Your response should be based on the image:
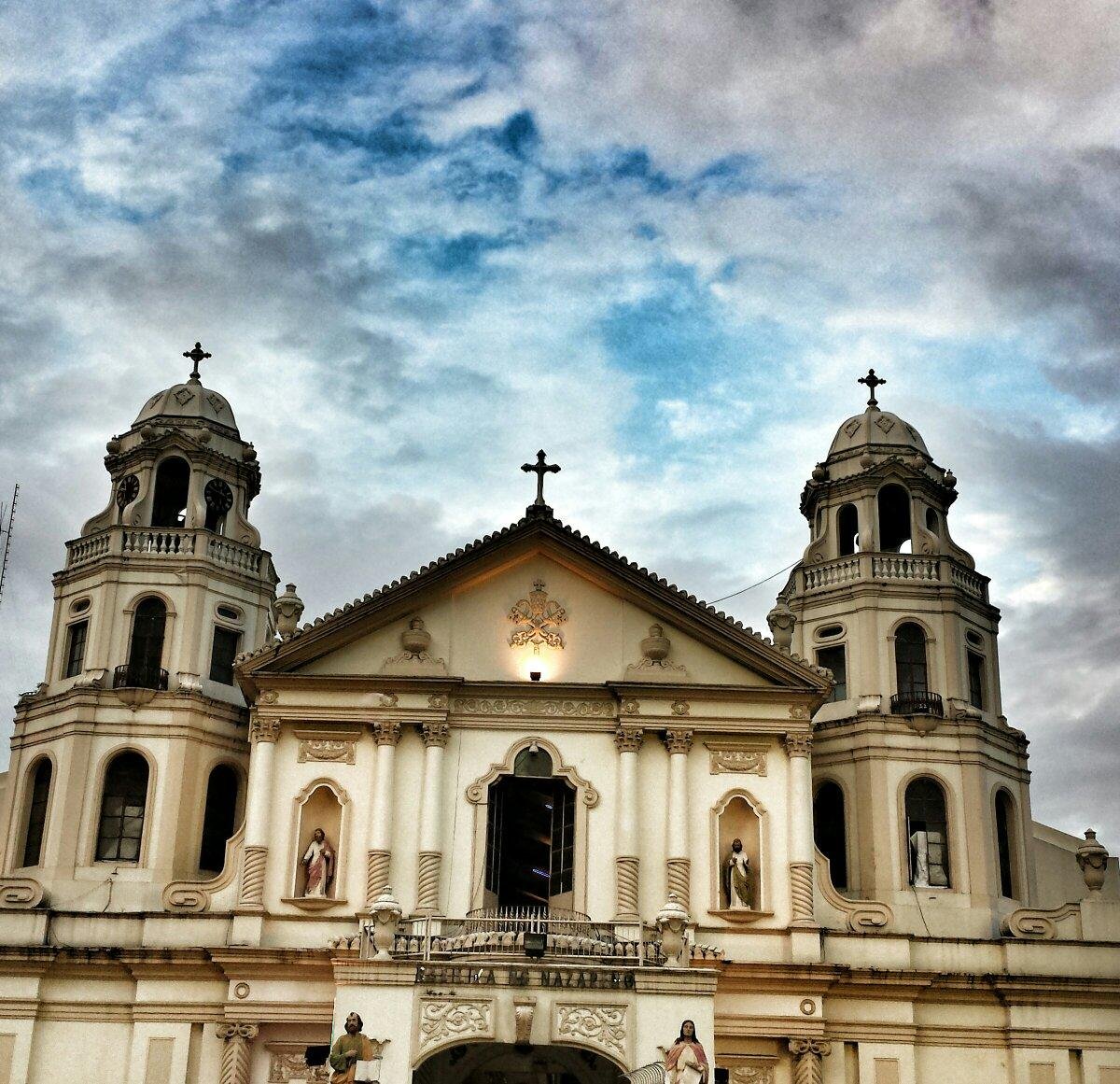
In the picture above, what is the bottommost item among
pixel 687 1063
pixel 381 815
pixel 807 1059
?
pixel 687 1063

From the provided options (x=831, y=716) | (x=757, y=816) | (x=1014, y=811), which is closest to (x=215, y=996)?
(x=757, y=816)

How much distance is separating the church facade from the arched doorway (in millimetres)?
72

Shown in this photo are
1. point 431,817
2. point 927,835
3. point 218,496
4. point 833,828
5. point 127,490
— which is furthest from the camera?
point 218,496

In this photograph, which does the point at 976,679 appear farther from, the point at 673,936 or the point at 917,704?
the point at 673,936

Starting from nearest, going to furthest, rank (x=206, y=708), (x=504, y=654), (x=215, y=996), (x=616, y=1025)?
1. (x=616, y=1025)
2. (x=215, y=996)
3. (x=504, y=654)
4. (x=206, y=708)

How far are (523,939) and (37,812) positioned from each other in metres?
14.9

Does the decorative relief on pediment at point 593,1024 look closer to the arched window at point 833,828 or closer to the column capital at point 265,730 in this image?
the column capital at point 265,730

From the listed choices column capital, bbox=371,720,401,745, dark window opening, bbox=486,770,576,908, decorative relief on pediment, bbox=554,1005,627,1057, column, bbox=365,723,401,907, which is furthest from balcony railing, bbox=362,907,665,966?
column capital, bbox=371,720,401,745

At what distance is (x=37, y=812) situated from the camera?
4350cm

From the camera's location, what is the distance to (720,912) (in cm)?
3856

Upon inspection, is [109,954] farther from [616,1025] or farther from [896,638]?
[896,638]

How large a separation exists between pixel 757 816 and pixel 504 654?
696 cm

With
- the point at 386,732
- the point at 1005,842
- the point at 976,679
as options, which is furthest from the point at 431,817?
the point at 976,679

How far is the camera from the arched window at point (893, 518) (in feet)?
156
